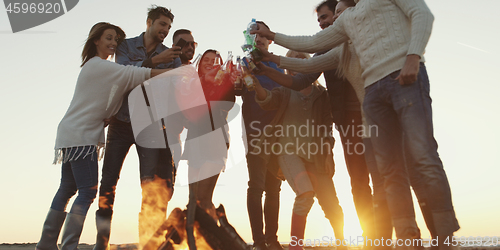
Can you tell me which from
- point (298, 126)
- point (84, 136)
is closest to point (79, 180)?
point (84, 136)

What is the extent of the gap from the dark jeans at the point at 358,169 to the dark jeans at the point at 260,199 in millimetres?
977

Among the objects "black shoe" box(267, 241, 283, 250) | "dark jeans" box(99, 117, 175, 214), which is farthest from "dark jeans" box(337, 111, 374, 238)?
"dark jeans" box(99, 117, 175, 214)

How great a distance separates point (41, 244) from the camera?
9.95 feet

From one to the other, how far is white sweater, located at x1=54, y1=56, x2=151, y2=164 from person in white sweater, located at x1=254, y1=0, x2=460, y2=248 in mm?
1894

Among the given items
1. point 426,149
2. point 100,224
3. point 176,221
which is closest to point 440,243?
point 426,149

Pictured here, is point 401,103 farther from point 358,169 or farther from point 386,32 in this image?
point 358,169

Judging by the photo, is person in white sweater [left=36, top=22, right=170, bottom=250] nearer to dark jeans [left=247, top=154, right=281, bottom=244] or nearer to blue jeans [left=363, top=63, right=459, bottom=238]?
dark jeans [left=247, top=154, right=281, bottom=244]

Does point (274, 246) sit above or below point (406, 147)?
below

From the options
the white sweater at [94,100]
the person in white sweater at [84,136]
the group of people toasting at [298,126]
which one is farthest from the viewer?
the white sweater at [94,100]

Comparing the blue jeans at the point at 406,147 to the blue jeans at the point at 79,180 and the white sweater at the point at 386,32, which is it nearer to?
the white sweater at the point at 386,32

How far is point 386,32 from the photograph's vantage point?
9.00ft

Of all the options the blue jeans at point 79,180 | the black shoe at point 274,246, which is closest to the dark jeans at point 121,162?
the blue jeans at point 79,180

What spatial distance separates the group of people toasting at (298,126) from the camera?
8.20 feet

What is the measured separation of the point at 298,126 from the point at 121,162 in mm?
1787
